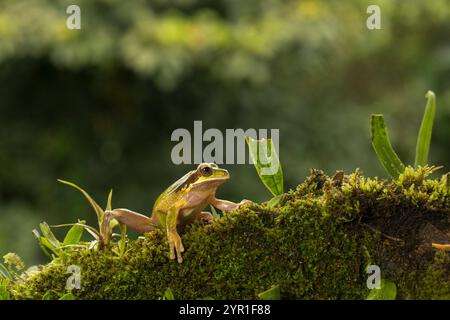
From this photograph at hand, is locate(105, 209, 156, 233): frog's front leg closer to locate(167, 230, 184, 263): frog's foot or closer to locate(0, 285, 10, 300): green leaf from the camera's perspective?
locate(167, 230, 184, 263): frog's foot

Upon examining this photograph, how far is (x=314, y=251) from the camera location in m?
2.14

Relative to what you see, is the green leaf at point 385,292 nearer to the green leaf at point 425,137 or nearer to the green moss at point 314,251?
the green moss at point 314,251

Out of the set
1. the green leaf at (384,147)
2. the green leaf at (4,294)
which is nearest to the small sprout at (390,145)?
the green leaf at (384,147)

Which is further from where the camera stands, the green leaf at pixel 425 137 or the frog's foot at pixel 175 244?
the green leaf at pixel 425 137

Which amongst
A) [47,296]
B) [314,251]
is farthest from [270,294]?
[47,296]

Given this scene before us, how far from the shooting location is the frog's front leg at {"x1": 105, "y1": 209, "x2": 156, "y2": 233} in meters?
2.38

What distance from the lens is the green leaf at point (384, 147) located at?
2348 millimetres

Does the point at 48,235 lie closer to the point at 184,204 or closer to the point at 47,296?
the point at 47,296

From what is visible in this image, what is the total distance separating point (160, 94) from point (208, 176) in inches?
261

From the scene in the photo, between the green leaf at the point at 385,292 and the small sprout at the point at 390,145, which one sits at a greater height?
the small sprout at the point at 390,145

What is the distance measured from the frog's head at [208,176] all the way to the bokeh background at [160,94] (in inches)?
191

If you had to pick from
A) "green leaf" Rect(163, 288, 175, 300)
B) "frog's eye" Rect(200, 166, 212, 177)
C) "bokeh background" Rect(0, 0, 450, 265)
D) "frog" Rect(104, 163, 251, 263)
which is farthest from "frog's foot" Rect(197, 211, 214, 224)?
"bokeh background" Rect(0, 0, 450, 265)

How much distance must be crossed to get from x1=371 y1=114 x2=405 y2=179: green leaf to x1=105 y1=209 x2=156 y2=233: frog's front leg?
75 centimetres

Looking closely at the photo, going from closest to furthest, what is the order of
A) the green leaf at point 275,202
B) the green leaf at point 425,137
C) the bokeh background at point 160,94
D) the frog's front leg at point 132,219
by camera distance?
the green leaf at point 275,202
the frog's front leg at point 132,219
the green leaf at point 425,137
the bokeh background at point 160,94
